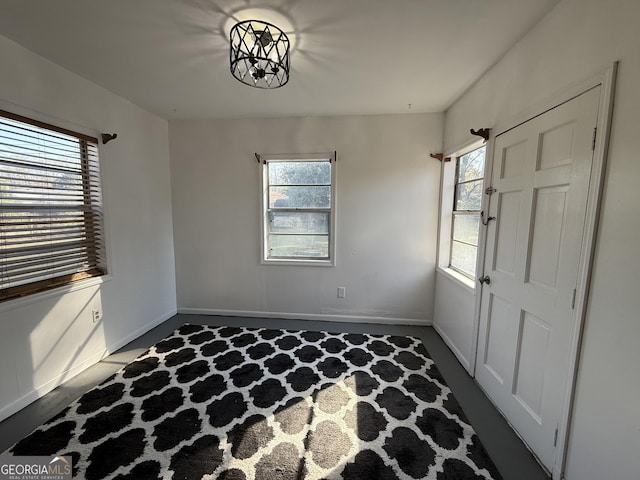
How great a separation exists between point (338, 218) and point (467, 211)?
1.35m

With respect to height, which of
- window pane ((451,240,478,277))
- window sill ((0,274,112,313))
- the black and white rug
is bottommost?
the black and white rug

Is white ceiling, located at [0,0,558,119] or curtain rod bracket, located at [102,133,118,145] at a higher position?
white ceiling, located at [0,0,558,119]

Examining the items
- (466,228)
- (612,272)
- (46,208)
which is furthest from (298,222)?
(612,272)

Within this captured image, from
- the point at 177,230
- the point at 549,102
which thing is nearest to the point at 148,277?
the point at 177,230

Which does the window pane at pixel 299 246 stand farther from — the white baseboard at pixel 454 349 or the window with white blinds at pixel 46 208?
the window with white blinds at pixel 46 208

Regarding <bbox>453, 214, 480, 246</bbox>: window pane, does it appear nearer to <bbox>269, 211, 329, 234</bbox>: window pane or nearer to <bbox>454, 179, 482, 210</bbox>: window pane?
<bbox>454, 179, 482, 210</bbox>: window pane

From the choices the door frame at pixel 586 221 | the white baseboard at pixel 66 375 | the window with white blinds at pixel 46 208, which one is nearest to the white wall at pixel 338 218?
the white baseboard at pixel 66 375

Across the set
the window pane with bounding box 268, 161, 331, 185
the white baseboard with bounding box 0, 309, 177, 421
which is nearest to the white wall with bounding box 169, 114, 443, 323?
the window pane with bounding box 268, 161, 331, 185

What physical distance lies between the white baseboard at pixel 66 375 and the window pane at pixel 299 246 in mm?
1665

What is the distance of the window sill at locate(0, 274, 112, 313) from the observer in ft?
5.62

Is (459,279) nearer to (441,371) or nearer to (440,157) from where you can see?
(441,371)

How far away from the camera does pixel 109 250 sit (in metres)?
2.43

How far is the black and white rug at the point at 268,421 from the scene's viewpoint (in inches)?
54.4

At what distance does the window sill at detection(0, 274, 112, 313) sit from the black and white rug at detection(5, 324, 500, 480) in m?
0.79
